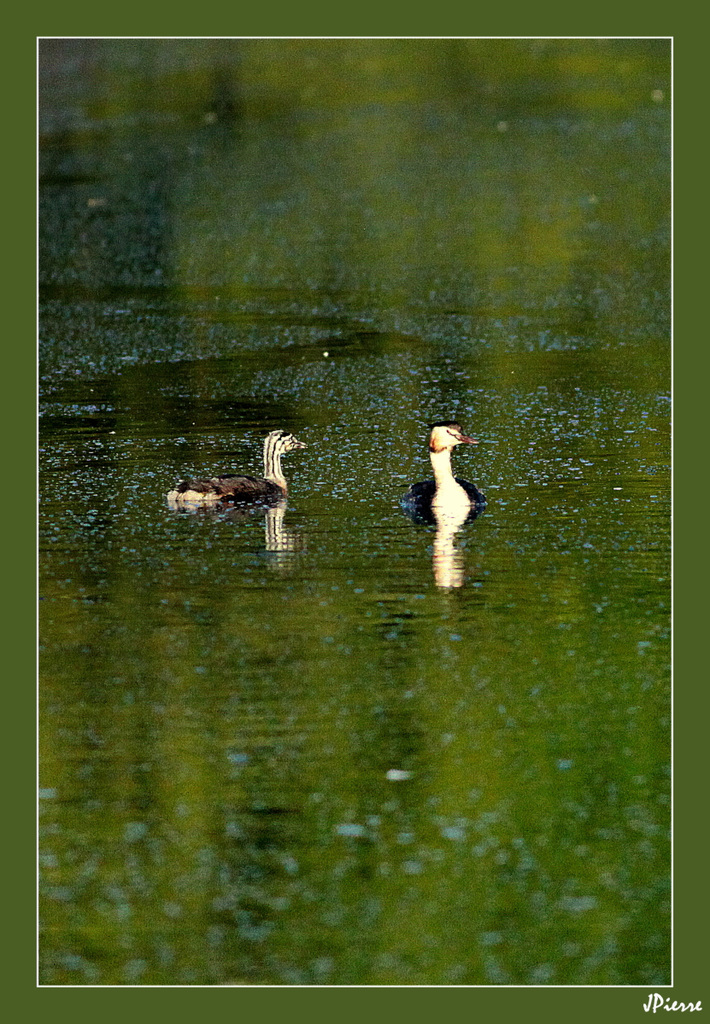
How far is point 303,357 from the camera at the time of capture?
1620 cm

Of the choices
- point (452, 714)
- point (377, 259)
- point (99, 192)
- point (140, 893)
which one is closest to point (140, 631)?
point (452, 714)

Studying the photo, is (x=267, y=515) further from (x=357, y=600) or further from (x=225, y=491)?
(x=357, y=600)

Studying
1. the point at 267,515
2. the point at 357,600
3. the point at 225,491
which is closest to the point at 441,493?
the point at 267,515

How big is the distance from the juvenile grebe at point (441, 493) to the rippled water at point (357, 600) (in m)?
0.21

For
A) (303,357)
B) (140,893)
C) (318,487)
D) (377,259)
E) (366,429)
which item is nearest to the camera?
(140,893)

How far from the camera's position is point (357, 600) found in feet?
34.3

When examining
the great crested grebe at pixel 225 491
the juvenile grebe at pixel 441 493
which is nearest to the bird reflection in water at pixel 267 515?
the great crested grebe at pixel 225 491

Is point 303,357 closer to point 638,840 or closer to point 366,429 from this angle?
point 366,429

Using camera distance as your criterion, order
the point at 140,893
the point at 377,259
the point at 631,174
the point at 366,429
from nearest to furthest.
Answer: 1. the point at 140,893
2. the point at 366,429
3. the point at 377,259
4. the point at 631,174

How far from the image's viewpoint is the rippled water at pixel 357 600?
25.1 ft

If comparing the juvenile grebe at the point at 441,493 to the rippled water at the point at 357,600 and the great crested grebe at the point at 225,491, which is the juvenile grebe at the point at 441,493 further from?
the great crested grebe at the point at 225,491

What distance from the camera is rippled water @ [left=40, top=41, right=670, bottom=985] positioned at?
7664mm

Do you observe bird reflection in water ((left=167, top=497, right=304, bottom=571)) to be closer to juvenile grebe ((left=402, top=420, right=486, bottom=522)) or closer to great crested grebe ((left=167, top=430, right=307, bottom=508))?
great crested grebe ((left=167, top=430, right=307, bottom=508))

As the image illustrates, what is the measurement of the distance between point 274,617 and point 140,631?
2.31 ft
